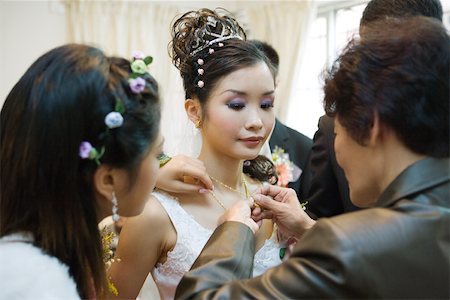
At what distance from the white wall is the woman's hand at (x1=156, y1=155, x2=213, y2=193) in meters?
2.78

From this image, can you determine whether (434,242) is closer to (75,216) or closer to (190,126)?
(75,216)

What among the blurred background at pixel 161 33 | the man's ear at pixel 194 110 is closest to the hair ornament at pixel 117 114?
the man's ear at pixel 194 110

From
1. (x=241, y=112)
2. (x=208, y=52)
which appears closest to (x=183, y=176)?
(x=241, y=112)

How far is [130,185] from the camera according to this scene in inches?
43.0

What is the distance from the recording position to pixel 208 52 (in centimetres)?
163

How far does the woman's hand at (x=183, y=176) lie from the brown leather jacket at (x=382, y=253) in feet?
1.83

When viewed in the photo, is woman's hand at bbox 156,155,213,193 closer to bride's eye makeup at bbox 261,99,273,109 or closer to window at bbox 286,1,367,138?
bride's eye makeup at bbox 261,99,273,109

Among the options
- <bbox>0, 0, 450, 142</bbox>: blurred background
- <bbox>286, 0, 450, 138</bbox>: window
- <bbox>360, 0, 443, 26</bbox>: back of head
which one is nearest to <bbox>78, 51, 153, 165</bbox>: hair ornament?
<bbox>360, 0, 443, 26</bbox>: back of head

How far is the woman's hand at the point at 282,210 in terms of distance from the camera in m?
1.42

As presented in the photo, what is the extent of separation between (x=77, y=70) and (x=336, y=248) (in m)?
0.57

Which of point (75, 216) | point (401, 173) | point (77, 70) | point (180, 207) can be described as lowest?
point (180, 207)

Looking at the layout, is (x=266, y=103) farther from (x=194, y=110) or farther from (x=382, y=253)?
(x=382, y=253)

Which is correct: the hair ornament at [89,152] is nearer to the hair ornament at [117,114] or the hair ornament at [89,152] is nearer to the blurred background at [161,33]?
the hair ornament at [117,114]

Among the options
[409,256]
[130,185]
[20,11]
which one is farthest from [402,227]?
[20,11]
